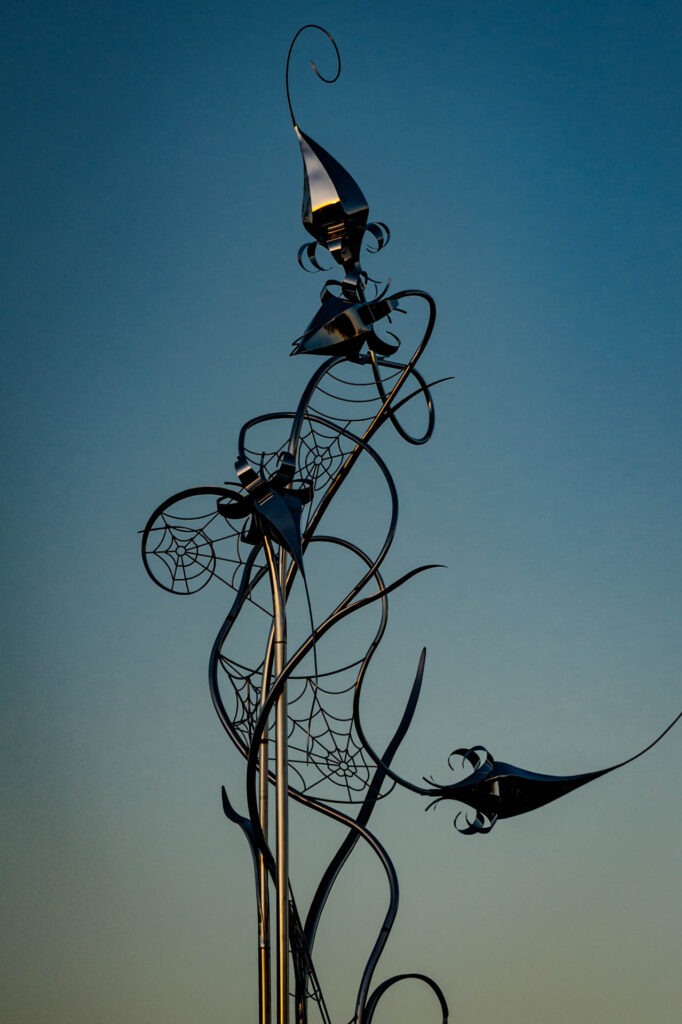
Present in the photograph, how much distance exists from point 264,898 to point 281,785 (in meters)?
0.46

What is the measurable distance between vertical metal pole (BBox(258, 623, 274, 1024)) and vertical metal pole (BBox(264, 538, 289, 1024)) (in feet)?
0.18

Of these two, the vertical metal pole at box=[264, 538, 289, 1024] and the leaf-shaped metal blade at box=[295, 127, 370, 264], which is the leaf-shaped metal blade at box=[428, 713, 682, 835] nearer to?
the vertical metal pole at box=[264, 538, 289, 1024]

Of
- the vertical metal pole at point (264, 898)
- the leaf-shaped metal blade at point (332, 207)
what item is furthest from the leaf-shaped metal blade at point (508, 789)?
the leaf-shaped metal blade at point (332, 207)

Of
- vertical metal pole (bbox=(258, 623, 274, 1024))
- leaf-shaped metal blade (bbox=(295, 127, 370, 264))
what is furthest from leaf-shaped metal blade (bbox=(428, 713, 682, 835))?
leaf-shaped metal blade (bbox=(295, 127, 370, 264))

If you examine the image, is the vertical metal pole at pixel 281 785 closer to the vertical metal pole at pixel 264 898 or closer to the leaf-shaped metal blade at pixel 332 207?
the vertical metal pole at pixel 264 898

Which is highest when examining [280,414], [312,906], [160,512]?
[280,414]

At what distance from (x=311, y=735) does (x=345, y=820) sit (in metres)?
0.38

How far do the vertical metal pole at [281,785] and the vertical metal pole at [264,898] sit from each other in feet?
0.18

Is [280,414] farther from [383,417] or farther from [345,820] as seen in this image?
[345,820]

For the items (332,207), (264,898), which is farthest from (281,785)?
(332,207)

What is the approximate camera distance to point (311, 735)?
182 inches

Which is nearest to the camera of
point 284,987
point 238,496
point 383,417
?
point 284,987

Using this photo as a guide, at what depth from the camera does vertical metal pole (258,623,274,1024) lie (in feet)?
12.6

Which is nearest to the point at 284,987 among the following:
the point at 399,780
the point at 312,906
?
the point at 312,906
